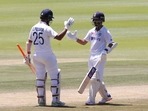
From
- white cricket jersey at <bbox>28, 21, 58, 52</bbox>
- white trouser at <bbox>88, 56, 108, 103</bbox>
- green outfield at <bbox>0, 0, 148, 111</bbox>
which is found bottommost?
white trouser at <bbox>88, 56, 108, 103</bbox>

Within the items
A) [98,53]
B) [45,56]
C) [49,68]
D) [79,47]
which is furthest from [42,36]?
[79,47]

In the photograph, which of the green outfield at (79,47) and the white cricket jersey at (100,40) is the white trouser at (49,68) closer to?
the green outfield at (79,47)

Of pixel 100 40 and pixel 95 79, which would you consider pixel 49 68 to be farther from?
pixel 100 40

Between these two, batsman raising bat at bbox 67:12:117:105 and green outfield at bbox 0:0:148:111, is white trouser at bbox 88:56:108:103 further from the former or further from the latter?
green outfield at bbox 0:0:148:111

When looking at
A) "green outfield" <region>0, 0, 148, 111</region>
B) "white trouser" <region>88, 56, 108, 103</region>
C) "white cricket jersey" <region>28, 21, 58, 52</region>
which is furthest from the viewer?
"green outfield" <region>0, 0, 148, 111</region>

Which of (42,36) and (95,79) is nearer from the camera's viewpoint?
(42,36)

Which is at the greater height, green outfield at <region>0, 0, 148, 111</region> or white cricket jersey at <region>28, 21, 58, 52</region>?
green outfield at <region>0, 0, 148, 111</region>

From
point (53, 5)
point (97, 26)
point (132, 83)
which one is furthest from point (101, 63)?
point (53, 5)

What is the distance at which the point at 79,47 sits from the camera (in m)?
29.6

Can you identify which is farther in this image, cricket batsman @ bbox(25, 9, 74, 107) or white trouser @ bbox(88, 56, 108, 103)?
white trouser @ bbox(88, 56, 108, 103)

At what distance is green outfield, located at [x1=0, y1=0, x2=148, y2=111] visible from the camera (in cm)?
1755

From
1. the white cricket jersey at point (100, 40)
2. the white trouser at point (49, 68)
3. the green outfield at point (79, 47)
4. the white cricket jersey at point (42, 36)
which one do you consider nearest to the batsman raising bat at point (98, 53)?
the white cricket jersey at point (100, 40)

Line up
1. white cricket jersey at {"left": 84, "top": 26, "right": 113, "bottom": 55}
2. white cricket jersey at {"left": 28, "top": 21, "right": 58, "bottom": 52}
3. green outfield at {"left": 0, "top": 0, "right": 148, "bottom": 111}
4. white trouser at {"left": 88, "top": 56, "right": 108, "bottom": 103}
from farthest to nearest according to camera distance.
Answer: green outfield at {"left": 0, "top": 0, "right": 148, "bottom": 111}, white cricket jersey at {"left": 84, "top": 26, "right": 113, "bottom": 55}, white trouser at {"left": 88, "top": 56, "right": 108, "bottom": 103}, white cricket jersey at {"left": 28, "top": 21, "right": 58, "bottom": 52}

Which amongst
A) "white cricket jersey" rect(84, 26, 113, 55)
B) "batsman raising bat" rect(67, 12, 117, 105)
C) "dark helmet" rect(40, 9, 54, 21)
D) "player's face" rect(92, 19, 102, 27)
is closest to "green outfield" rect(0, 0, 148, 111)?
"batsman raising bat" rect(67, 12, 117, 105)
